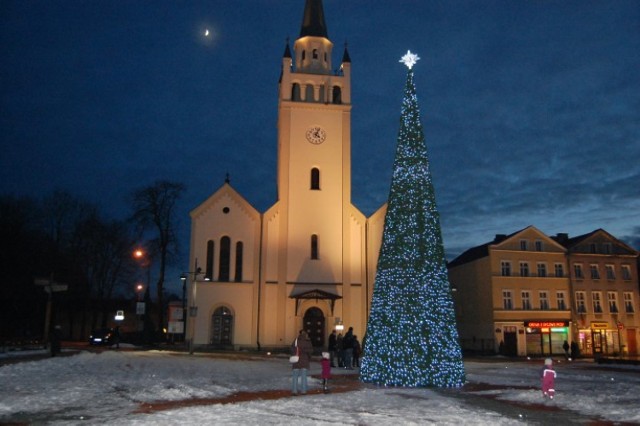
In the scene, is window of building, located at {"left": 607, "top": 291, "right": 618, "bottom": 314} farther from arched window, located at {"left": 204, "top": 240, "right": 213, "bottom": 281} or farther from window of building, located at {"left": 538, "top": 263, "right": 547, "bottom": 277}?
arched window, located at {"left": 204, "top": 240, "right": 213, "bottom": 281}

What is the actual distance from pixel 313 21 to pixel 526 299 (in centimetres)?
2850

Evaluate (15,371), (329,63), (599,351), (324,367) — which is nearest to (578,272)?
(599,351)

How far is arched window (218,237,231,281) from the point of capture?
138 feet

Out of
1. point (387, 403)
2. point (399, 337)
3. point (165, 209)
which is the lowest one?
point (387, 403)

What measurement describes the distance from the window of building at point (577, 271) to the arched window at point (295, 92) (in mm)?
27043

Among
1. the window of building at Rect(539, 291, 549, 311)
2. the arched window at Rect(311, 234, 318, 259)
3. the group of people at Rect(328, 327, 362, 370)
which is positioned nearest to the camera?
the group of people at Rect(328, 327, 362, 370)

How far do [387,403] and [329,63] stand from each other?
122 feet

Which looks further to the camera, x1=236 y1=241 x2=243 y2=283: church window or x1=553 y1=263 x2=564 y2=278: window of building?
x1=553 y1=263 x2=564 y2=278: window of building

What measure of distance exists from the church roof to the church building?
4.02 m

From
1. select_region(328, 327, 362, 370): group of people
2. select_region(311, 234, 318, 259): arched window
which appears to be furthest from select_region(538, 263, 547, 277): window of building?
select_region(328, 327, 362, 370): group of people

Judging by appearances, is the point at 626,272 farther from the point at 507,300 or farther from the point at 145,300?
the point at 145,300

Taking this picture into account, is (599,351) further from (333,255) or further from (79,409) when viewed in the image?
(79,409)

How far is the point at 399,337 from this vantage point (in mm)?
17688

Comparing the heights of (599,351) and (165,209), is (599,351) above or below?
below
